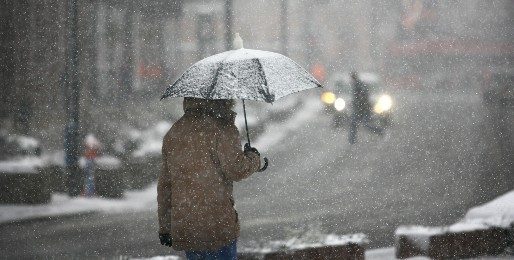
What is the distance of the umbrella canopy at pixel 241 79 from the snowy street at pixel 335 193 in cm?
187

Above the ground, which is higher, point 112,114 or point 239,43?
point 112,114

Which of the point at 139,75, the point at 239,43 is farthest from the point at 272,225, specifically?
the point at 139,75

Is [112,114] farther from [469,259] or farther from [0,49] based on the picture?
[469,259]

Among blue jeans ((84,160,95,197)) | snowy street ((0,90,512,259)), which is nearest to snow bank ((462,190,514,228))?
snowy street ((0,90,512,259))

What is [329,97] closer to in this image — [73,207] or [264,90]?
[73,207]

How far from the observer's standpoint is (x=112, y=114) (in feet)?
64.7

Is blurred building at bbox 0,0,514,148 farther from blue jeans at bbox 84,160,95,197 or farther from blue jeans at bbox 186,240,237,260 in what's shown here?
blue jeans at bbox 186,240,237,260

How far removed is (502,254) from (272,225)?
3841 mm

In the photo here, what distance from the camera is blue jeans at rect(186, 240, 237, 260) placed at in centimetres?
335

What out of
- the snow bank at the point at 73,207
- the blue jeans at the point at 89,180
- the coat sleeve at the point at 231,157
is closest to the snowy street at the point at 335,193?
the snow bank at the point at 73,207

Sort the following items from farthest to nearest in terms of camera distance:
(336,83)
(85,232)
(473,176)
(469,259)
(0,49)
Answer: (336,83) → (0,49) → (473,176) → (85,232) → (469,259)

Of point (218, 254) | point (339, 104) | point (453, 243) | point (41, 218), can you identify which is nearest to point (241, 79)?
point (218, 254)

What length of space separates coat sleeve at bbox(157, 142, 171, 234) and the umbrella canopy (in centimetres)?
37

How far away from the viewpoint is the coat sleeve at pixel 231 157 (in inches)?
125
